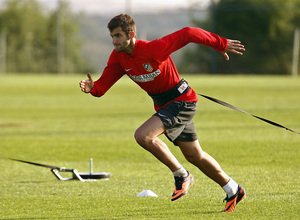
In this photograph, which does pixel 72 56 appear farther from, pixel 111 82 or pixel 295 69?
pixel 111 82

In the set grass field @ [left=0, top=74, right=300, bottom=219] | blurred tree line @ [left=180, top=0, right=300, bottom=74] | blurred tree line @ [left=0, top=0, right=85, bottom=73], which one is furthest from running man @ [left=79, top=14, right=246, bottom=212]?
blurred tree line @ [left=180, top=0, right=300, bottom=74]

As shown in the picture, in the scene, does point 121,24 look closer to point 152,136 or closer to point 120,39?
point 120,39

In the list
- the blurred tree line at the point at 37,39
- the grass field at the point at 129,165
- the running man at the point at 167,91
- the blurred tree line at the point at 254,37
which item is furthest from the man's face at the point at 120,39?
the blurred tree line at the point at 254,37

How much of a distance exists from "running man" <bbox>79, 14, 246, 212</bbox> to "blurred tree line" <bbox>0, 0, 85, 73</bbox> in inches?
2452

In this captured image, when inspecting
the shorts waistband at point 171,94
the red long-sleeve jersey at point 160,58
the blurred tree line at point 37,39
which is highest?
the red long-sleeve jersey at point 160,58

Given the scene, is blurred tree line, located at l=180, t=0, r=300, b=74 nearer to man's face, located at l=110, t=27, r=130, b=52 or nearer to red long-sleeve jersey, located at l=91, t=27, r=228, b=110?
red long-sleeve jersey, located at l=91, t=27, r=228, b=110

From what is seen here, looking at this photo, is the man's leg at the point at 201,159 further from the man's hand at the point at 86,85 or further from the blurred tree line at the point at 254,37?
the blurred tree line at the point at 254,37

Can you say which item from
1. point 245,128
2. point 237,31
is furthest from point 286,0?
point 245,128

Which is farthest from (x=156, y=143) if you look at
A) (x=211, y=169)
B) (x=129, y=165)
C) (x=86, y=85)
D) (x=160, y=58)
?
(x=129, y=165)

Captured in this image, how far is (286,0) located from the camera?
3231 inches

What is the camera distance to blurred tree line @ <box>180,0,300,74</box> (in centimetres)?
7425

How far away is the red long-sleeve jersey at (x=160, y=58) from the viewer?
657 cm

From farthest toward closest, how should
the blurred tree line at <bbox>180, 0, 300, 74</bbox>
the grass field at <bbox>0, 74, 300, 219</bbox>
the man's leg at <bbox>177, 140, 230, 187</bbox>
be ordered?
1. the blurred tree line at <bbox>180, 0, 300, 74</bbox>
2. the grass field at <bbox>0, 74, 300, 219</bbox>
3. the man's leg at <bbox>177, 140, 230, 187</bbox>

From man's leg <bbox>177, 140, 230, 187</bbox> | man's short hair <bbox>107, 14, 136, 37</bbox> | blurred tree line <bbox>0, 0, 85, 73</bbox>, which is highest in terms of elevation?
man's short hair <bbox>107, 14, 136, 37</bbox>
